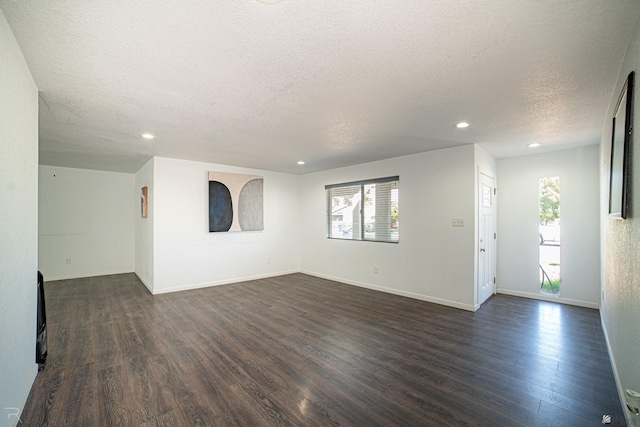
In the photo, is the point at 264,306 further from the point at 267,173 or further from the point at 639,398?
the point at 639,398

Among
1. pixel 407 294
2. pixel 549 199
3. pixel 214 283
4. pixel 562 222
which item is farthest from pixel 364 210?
pixel 214 283

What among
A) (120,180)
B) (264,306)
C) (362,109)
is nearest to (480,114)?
(362,109)

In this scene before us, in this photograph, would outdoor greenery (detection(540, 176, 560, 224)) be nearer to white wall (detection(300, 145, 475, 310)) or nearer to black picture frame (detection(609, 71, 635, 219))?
white wall (detection(300, 145, 475, 310))

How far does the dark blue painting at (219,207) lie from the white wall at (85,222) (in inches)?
99.2

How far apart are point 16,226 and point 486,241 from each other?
5.53m

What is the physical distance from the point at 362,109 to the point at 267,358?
2.61 metres

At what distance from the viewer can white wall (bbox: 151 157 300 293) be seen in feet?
16.7

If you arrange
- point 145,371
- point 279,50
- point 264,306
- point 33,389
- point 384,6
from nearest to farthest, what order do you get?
1. point 384,6
2. point 279,50
3. point 33,389
4. point 145,371
5. point 264,306

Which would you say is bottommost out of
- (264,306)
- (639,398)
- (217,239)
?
→ (264,306)

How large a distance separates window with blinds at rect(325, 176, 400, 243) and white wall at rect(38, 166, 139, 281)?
15.7 ft

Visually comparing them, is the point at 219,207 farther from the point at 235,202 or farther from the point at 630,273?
the point at 630,273

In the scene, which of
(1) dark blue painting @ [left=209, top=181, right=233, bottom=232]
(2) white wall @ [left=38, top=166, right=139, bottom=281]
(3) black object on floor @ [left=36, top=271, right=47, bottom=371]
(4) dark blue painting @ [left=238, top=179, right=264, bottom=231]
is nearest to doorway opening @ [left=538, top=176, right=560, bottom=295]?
(4) dark blue painting @ [left=238, top=179, right=264, bottom=231]

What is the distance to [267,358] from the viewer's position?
8.93 ft

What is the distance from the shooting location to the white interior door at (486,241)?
4.39 meters
